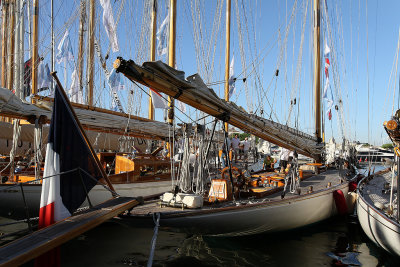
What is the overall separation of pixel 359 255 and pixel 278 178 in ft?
12.4

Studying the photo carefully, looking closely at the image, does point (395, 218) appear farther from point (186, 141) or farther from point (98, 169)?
point (98, 169)

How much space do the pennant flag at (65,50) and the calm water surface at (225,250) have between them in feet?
44.3

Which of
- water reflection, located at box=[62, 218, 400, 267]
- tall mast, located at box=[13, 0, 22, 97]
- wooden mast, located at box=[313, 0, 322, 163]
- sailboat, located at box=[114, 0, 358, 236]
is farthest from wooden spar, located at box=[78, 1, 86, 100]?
sailboat, located at box=[114, 0, 358, 236]

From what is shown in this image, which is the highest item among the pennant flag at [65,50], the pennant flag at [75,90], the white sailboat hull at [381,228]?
the pennant flag at [65,50]

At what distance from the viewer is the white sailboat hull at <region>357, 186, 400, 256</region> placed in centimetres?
637

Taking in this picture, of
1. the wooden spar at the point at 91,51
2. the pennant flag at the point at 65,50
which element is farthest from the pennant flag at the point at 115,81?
the pennant flag at the point at 65,50

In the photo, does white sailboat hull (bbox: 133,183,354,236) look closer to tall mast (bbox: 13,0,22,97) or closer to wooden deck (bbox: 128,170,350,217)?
wooden deck (bbox: 128,170,350,217)

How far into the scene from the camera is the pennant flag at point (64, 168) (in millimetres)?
4805

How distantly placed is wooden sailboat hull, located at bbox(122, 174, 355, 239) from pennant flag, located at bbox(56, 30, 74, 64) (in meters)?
15.2

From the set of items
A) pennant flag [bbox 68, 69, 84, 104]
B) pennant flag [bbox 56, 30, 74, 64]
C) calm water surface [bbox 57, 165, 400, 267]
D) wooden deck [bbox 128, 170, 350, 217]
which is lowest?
calm water surface [bbox 57, 165, 400, 267]

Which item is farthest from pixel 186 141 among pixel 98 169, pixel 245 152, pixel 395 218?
pixel 245 152

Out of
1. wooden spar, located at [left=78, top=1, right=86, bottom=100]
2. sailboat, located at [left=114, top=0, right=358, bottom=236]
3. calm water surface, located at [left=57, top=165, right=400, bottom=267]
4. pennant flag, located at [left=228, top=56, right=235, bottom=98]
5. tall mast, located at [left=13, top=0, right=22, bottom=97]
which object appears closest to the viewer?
sailboat, located at [left=114, top=0, right=358, bottom=236]

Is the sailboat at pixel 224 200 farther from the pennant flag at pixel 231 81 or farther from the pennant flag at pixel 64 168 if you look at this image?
the pennant flag at pixel 231 81

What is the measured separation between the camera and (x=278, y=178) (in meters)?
11.1
